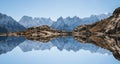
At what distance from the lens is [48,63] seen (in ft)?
177

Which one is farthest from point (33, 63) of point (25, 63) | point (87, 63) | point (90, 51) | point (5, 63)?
point (90, 51)

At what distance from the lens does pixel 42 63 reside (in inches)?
2115

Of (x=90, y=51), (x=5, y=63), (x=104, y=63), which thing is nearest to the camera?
(x=104, y=63)

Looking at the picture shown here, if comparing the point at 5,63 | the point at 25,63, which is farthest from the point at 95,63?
the point at 5,63

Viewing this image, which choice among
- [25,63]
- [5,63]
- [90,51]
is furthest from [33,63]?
[90,51]

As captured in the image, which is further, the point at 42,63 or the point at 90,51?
the point at 90,51

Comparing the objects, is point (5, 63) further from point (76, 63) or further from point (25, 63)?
point (76, 63)

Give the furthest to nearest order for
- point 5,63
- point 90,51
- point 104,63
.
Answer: point 90,51 < point 5,63 < point 104,63

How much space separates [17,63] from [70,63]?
1058 cm

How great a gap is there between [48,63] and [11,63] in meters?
7.41

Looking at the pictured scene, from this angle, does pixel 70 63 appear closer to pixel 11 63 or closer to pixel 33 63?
pixel 33 63

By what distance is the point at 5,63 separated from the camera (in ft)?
181

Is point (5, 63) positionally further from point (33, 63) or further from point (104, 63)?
point (104, 63)

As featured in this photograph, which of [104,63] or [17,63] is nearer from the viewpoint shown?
[104,63]
